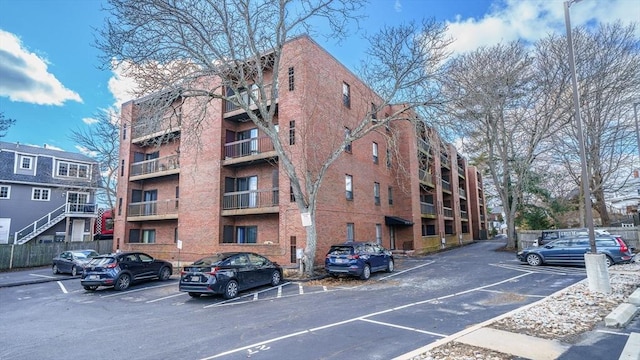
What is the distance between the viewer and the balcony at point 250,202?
19.8m

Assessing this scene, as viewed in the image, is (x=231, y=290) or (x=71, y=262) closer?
(x=231, y=290)

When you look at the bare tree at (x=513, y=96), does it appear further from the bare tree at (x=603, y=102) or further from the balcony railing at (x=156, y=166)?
the balcony railing at (x=156, y=166)

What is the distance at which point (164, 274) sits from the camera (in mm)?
17438

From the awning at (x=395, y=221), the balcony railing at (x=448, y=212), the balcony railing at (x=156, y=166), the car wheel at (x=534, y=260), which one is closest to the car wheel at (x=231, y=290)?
the balcony railing at (x=156, y=166)

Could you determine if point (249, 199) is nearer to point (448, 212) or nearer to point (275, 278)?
point (275, 278)

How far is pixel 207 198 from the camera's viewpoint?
21.9m

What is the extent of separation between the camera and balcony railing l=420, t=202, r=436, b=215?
30188 millimetres

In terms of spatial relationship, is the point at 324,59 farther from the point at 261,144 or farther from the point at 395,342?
the point at 395,342

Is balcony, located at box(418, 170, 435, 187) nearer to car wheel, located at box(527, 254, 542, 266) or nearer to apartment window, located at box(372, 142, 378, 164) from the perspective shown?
apartment window, located at box(372, 142, 378, 164)

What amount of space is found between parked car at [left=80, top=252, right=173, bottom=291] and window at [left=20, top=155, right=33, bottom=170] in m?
26.3

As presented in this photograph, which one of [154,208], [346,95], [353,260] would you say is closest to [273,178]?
[346,95]

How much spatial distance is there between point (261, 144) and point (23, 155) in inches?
1117

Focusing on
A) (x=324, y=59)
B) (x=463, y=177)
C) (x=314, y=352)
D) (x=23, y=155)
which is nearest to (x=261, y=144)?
(x=324, y=59)

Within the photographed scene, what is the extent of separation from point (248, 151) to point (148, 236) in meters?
12.4
